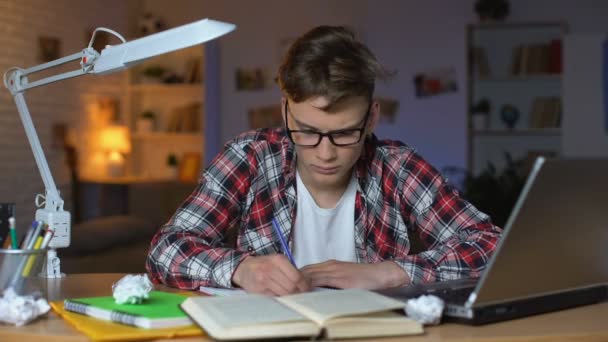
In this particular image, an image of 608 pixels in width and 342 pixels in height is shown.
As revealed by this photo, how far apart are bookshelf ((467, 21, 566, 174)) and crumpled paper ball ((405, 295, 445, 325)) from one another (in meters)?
5.39

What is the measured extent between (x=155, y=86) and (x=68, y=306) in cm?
546

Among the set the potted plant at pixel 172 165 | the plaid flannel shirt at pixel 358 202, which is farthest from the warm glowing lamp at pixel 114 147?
the plaid flannel shirt at pixel 358 202

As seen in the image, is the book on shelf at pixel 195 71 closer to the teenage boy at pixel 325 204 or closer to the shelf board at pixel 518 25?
the shelf board at pixel 518 25

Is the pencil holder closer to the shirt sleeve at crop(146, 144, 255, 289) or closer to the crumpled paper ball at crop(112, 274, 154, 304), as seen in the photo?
the crumpled paper ball at crop(112, 274, 154, 304)

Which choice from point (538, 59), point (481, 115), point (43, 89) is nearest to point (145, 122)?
point (43, 89)

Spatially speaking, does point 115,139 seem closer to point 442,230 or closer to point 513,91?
point 513,91

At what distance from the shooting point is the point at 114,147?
6.29 meters

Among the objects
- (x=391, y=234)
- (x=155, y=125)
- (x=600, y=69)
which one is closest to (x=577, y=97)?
(x=600, y=69)

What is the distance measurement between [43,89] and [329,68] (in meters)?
3.89

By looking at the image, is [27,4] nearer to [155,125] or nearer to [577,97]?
[155,125]

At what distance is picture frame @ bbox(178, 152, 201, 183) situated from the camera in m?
6.54

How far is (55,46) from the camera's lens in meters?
5.26

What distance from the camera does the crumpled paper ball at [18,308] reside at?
118 cm

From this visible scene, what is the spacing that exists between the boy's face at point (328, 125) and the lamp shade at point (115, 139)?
4.73 metres
